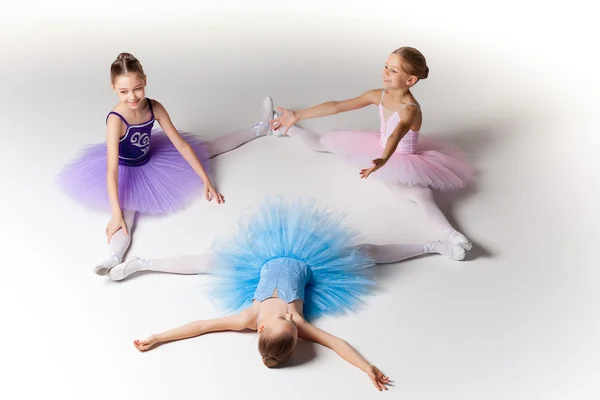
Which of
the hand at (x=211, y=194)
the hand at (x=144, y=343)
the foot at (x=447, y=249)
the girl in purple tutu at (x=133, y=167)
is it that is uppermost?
the girl in purple tutu at (x=133, y=167)

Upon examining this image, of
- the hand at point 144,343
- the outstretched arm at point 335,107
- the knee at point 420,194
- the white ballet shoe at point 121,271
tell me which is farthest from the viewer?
the outstretched arm at point 335,107

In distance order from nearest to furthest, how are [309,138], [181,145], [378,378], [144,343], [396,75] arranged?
[378,378]
[144,343]
[396,75]
[181,145]
[309,138]

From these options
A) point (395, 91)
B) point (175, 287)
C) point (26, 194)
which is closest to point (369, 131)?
point (395, 91)

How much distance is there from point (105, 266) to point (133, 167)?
58cm

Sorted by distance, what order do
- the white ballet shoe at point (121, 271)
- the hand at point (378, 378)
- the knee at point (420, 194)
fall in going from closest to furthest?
the hand at point (378, 378), the white ballet shoe at point (121, 271), the knee at point (420, 194)

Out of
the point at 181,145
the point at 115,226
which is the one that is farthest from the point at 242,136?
the point at 115,226

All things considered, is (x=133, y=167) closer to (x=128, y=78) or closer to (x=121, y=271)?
(x=128, y=78)

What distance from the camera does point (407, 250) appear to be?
305 cm

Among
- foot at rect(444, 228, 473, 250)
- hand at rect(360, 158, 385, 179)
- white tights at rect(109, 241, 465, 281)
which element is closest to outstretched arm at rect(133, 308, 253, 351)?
white tights at rect(109, 241, 465, 281)

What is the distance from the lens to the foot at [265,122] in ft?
12.3

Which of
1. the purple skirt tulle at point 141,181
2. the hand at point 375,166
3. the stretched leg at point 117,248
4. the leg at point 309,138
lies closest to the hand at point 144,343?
the stretched leg at point 117,248

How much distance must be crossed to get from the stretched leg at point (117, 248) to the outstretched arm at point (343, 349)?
0.75 m

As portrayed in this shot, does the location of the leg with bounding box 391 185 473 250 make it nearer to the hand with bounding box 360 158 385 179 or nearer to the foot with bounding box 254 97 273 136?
the hand with bounding box 360 158 385 179

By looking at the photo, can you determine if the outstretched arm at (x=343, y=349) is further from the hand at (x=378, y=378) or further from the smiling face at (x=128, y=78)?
the smiling face at (x=128, y=78)
